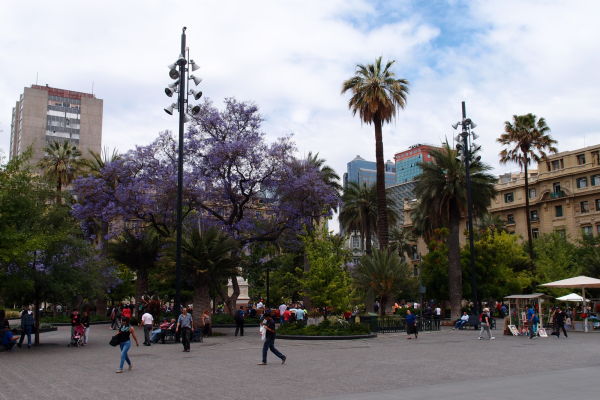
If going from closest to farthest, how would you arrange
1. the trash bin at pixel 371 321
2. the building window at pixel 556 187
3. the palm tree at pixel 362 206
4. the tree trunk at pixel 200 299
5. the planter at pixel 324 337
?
the planter at pixel 324 337 < the tree trunk at pixel 200 299 < the trash bin at pixel 371 321 < the palm tree at pixel 362 206 < the building window at pixel 556 187

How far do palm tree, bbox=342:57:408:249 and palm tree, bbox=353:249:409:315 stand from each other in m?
1.17

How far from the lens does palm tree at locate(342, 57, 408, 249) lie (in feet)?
114

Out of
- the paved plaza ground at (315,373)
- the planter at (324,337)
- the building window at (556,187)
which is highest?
the building window at (556,187)

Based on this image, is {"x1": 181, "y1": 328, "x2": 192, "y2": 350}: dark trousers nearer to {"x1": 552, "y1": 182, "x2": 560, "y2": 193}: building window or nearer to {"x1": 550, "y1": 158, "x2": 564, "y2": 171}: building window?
{"x1": 552, "y1": 182, "x2": 560, "y2": 193}: building window

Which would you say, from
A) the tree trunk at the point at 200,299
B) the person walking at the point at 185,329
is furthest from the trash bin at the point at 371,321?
the person walking at the point at 185,329

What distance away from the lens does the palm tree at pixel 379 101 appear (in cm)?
3488

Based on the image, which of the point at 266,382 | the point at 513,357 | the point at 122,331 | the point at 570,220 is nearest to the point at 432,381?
the point at 266,382

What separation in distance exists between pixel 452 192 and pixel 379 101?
7620mm

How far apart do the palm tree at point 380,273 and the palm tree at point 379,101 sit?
1172 mm

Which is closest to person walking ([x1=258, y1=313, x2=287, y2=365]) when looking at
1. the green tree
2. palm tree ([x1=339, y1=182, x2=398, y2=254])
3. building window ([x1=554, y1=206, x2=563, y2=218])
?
the green tree

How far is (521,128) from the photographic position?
47.7m

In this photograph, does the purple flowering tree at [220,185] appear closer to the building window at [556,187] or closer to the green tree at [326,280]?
the green tree at [326,280]

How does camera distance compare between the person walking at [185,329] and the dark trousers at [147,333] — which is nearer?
the person walking at [185,329]

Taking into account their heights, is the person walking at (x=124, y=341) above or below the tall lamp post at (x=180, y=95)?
below
